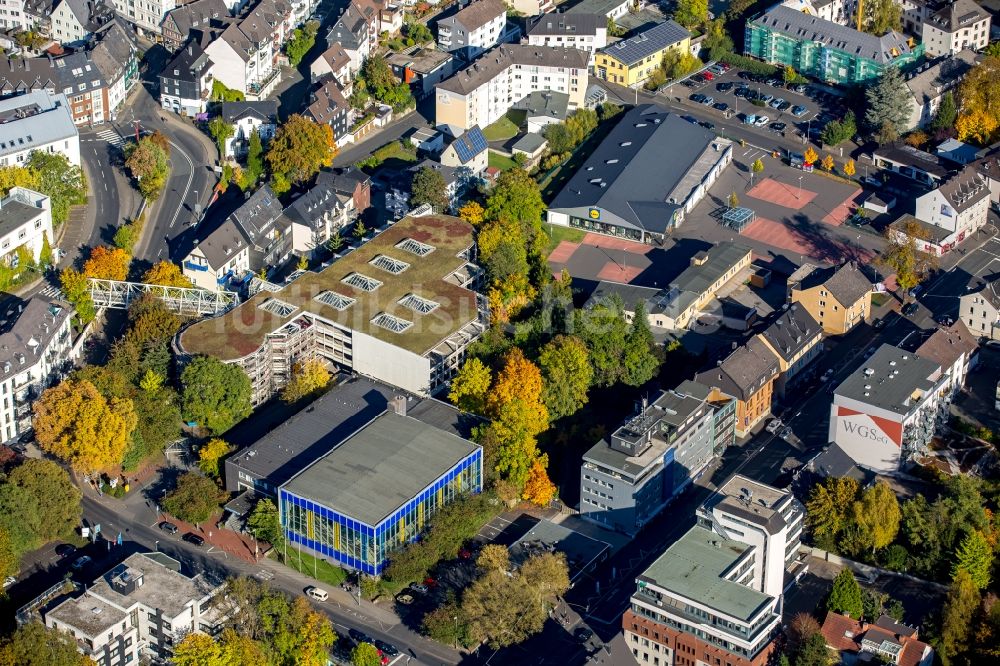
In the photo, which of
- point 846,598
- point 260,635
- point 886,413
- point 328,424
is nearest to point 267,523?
point 328,424

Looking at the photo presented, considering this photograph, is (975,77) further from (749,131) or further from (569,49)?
(569,49)

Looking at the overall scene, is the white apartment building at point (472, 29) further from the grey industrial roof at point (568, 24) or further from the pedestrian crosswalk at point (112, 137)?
the pedestrian crosswalk at point (112, 137)

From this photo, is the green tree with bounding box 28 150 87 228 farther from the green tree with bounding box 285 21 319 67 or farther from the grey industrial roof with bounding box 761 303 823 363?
the grey industrial roof with bounding box 761 303 823 363

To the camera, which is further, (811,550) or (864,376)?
(864,376)

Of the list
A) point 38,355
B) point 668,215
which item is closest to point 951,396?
point 668,215

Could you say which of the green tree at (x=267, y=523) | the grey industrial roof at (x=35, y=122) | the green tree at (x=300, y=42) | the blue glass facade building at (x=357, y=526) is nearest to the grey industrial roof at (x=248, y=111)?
the grey industrial roof at (x=35, y=122)

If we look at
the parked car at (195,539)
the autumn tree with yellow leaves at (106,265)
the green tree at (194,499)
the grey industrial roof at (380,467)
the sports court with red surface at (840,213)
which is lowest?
the parked car at (195,539)
